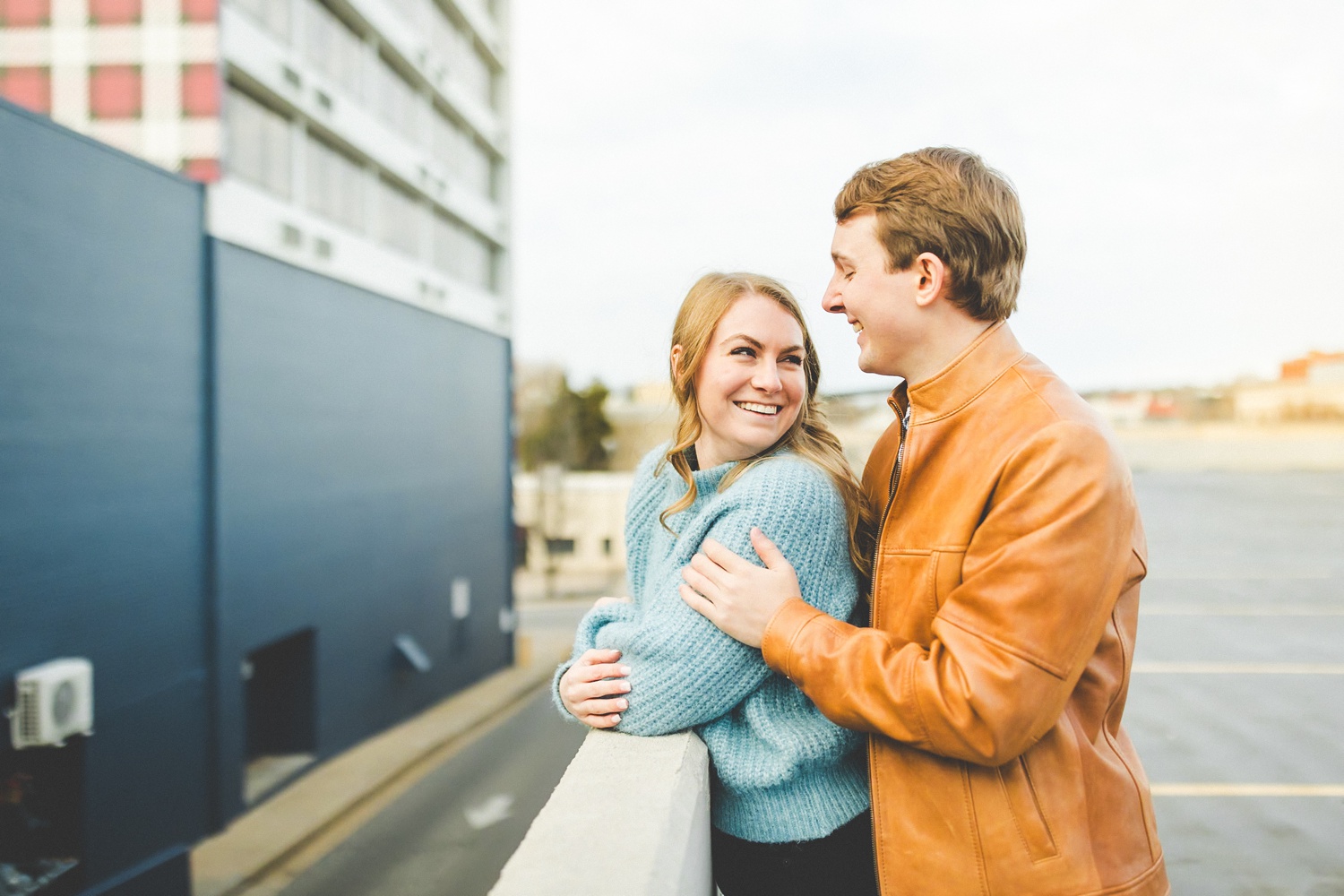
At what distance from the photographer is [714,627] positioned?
5.21 feet

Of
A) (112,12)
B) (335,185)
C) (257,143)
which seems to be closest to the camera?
(112,12)

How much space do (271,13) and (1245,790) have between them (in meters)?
18.6

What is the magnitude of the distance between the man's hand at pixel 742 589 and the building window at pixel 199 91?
16311 mm

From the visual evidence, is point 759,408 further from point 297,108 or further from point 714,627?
point 297,108

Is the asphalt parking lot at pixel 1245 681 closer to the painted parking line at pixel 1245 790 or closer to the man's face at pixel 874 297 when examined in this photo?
the painted parking line at pixel 1245 790

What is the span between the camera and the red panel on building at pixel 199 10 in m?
14.5

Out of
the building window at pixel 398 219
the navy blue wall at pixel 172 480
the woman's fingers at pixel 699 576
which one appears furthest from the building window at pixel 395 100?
the woman's fingers at pixel 699 576

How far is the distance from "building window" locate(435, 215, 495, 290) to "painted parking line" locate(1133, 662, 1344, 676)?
19.0 meters

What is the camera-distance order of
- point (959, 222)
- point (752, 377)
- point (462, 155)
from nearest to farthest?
point (959, 222), point (752, 377), point (462, 155)

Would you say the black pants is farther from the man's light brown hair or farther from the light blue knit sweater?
the man's light brown hair

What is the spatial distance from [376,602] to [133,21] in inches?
418

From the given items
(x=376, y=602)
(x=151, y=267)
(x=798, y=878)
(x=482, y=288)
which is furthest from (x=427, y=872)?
(x=482, y=288)

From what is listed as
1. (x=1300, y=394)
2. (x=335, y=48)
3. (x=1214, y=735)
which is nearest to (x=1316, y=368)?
(x=1300, y=394)

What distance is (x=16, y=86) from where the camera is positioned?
16.4 metres
